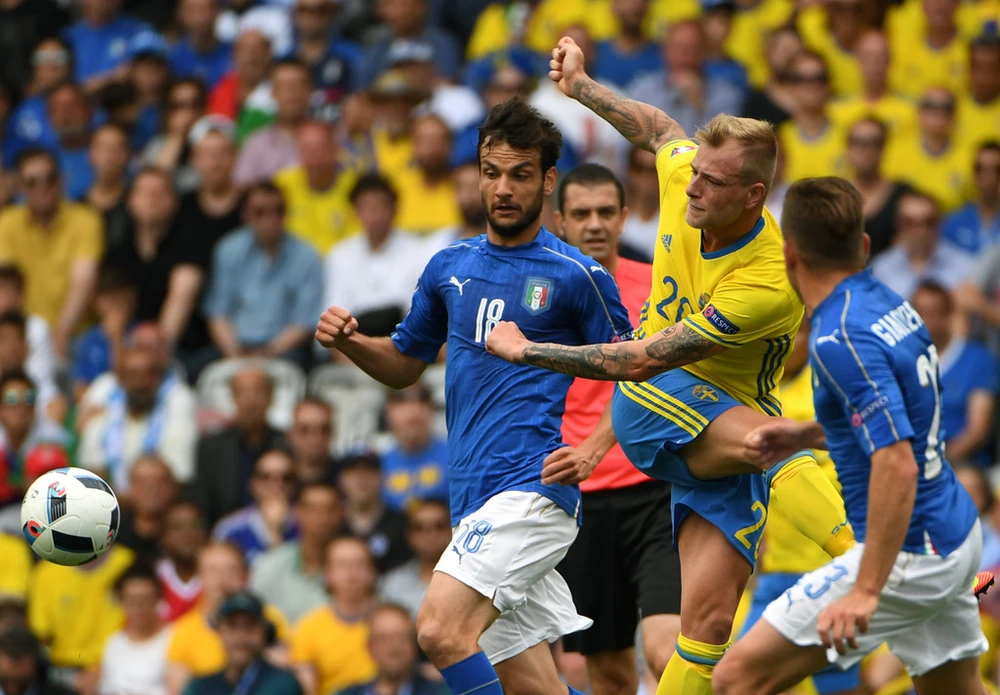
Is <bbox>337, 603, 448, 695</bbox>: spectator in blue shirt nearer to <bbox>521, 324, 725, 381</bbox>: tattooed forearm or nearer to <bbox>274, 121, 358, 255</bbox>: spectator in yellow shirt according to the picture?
<bbox>274, 121, 358, 255</bbox>: spectator in yellow shirt

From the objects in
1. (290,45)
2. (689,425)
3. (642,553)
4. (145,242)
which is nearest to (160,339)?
(145,242)

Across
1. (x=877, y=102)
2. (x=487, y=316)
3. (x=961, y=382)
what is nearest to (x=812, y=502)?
(x=487, y=316)

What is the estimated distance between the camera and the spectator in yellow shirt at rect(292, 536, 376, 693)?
10898 millimetres

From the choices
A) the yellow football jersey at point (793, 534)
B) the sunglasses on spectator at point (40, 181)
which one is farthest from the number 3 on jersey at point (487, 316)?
the sunglasses on spectator at point (40, 181)

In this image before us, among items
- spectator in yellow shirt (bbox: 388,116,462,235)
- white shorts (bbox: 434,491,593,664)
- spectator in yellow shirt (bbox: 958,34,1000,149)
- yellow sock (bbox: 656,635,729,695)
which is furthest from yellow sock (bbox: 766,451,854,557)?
spectator in yellow shirt (bbox: 388,116,462,235)

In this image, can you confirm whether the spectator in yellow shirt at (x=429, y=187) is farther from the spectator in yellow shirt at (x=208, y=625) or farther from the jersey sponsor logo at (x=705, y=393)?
the jersey sponsor logo at (x=705, y=393)

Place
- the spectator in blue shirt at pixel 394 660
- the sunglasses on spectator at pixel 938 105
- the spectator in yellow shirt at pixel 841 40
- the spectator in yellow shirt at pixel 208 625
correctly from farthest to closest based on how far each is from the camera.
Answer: the spectator in yellow shirt at pixel 841 40 < the sunglasses on spectator at pixel 938 105 < the spectator in yellow shirt at pixel 208 625 < the spectator in blue shirt at pixel 394 660

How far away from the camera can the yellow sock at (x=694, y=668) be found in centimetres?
644

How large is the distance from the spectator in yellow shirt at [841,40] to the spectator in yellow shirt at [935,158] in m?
0.92

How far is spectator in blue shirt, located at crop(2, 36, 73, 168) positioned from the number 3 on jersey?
1009cm

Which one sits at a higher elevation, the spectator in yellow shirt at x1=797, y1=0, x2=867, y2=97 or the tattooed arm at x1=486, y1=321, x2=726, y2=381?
the spectator in yellow shirt at x1=797, y1=0, x2=867, y2=97

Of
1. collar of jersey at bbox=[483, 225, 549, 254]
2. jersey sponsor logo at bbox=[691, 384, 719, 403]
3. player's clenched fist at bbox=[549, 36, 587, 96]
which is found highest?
player's clenched fist at bbox=[549, 36, 587, 96]

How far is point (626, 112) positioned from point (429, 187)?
6416 mm

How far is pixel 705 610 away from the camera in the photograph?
21.2 feet
